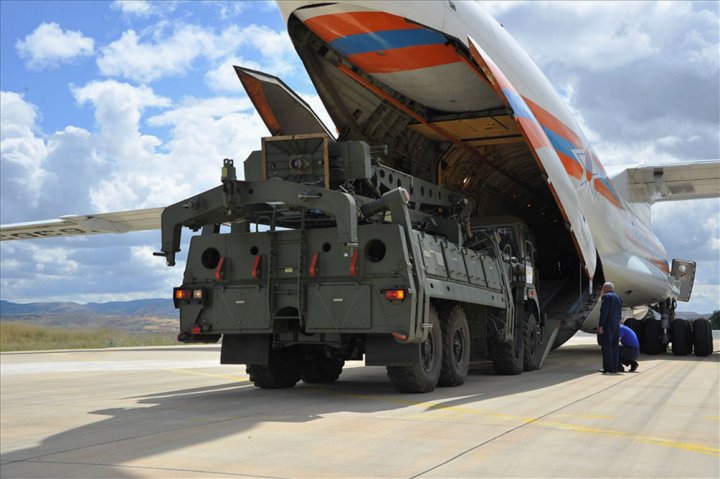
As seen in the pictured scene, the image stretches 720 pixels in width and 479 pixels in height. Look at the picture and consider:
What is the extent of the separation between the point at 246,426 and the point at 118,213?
21084mm

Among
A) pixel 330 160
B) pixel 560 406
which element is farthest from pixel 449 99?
pixel 560 406

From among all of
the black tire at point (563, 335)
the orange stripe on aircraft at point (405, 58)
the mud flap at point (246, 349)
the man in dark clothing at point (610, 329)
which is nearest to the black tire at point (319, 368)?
the mud flap at point (246, 349)

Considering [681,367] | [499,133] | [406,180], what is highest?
[499,133]

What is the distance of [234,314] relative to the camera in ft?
28.6

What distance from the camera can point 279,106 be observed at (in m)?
9.79

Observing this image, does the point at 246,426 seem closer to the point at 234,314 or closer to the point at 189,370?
the point at 234,314

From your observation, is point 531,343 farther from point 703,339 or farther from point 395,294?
point 703,339

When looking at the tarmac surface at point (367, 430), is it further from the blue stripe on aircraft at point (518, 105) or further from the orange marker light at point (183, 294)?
the blue stripe on aircraft at point (518, 105)

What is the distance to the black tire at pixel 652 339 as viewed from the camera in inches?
689

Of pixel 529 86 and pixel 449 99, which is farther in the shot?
pixel 529 86

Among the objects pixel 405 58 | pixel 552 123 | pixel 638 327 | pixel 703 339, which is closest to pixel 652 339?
pixel 638 327

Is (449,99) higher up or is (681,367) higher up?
(449,99)

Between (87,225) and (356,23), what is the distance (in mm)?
19507

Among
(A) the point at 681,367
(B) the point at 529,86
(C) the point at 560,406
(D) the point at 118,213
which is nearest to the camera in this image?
(C) the point at 560,406
